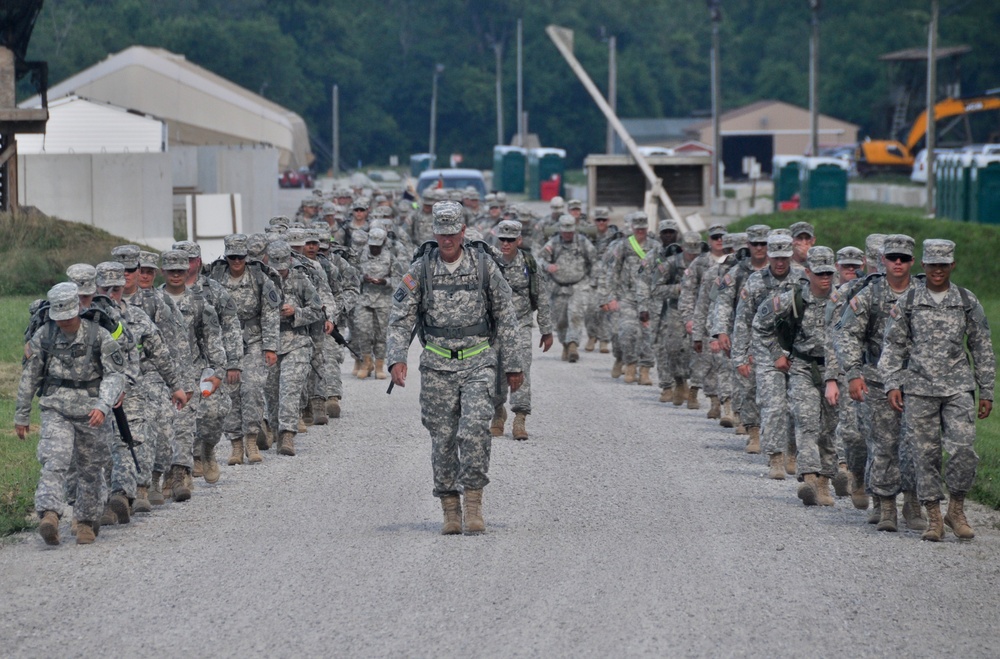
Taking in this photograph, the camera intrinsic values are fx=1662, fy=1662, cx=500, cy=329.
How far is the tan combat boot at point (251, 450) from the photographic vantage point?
48.3 ft

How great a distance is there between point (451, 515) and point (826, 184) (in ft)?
127

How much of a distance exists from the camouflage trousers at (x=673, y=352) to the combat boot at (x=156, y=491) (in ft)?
24.8

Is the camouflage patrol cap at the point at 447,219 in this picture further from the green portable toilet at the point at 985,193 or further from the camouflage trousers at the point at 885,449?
the green portable toilet at the point at 985,193

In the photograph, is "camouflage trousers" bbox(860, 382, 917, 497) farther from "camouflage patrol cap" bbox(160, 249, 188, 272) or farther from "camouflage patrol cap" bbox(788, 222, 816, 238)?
"camouflage patrol cap" bbox(160, 249, 188, 272)

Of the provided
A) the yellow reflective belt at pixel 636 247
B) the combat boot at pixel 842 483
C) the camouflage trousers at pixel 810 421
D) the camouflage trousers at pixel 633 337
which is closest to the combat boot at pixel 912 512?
the camouflage trousers at pixel 810 421

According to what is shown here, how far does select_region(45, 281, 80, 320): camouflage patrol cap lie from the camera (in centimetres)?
1080

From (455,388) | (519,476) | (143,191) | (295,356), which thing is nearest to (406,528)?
(455,388)

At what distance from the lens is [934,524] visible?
1112cm

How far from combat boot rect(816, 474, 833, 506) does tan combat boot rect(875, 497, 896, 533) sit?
40.3 inches

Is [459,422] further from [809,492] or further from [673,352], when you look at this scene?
[673,352]

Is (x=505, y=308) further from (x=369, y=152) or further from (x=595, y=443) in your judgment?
(x=369, y=152)

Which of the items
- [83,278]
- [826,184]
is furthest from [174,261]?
[826,184]

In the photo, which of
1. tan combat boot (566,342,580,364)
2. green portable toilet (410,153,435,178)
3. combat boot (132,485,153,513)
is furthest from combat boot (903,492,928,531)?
green portable toilet (410,153,435,178)

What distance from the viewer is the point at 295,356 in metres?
15.5
